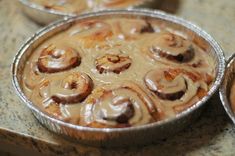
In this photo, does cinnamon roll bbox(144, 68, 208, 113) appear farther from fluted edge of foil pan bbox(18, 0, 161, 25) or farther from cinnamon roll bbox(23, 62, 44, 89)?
fluted edge of foil pan bbox(18, 0, 161, 25)

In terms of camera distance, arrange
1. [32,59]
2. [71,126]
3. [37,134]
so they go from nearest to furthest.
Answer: [71,126] < [37,134] < [32,59]

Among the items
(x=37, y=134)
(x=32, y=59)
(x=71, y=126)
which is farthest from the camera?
(x=32, y=59)

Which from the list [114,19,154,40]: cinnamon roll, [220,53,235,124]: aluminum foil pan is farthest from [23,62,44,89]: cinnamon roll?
[220,53,235,124]: aluminum foil pan

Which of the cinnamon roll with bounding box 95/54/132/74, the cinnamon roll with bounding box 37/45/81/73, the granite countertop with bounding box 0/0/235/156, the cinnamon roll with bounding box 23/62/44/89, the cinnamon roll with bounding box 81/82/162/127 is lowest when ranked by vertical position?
the granite countertop with bounding box 0/0/235/156

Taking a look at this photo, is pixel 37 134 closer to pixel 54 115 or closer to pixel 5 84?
pixel 54 115

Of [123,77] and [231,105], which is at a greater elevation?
[123,77]

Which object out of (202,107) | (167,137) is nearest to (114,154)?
(167,137)

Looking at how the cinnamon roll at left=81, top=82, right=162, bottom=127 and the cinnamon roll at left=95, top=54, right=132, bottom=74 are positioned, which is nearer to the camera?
the cinnamon roll at left=81, top=82, right=162, bottom=127
